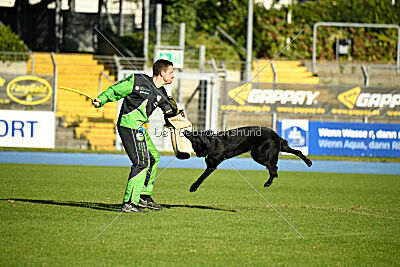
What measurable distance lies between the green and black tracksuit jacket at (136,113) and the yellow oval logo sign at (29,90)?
12.5m

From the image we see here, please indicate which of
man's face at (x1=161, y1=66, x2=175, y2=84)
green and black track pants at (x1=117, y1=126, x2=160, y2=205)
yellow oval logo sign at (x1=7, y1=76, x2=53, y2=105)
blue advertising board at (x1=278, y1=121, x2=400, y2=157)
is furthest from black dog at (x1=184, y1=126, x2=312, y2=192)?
yellow oval logo sign at (x1=7, y1=76, x2=53, y2=105)

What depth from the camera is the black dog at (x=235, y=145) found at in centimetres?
887

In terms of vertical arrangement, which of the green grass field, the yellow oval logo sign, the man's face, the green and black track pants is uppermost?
the man's face

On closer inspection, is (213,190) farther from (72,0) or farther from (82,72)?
(72,0)

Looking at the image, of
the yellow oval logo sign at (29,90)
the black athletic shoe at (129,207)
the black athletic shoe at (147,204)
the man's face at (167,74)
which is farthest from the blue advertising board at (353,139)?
the black athletic shoe at (129,207)

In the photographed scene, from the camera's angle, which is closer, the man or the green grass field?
the green grass field

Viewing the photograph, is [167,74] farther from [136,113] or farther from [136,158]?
[136,158]

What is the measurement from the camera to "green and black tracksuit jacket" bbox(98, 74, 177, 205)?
831 cm

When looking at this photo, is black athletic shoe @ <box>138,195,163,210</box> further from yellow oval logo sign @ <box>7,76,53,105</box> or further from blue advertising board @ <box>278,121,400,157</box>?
blue advertising board @ <box>278,121,400,157</box>

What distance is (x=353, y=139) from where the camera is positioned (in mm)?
20969

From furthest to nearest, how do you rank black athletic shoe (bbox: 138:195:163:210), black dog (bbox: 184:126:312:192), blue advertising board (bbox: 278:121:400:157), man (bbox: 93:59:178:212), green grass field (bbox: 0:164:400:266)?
blue advertising board (bbox: 278:121:400:157), black athletic shoe (bbox: 138:195:163:210), black dog (bbox: 184:126:312:192), man (bbox: 93:59:178:212), green grass field (bbox: 0:164:400:266)

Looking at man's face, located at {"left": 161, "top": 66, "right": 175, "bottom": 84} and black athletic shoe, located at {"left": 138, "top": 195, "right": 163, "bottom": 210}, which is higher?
man's face, located at {"left": 161, "top": 66, "right": 175, "bottom": 84}

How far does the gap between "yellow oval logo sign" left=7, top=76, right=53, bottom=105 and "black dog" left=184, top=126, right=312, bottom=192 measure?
12232 mm

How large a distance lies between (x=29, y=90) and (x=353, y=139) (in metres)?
10.8
